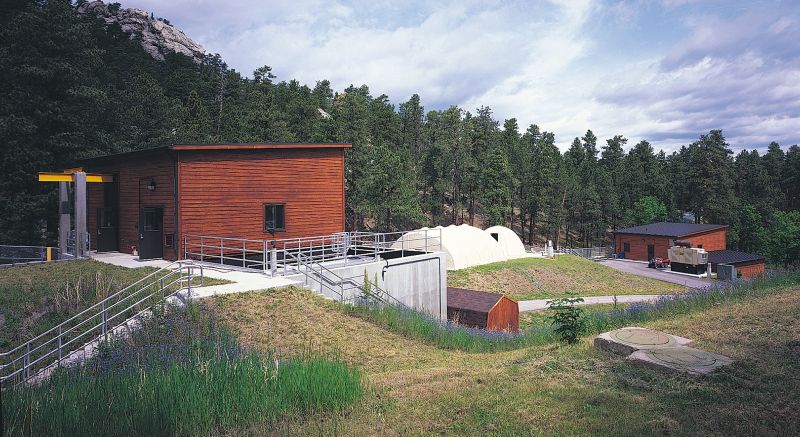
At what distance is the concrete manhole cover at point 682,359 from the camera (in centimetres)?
805

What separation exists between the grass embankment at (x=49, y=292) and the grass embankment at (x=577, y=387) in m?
7.10

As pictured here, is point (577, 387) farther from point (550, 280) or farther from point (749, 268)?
point (749, 268)

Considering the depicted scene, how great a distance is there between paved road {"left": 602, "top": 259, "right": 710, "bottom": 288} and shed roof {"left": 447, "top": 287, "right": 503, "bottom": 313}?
966 inches

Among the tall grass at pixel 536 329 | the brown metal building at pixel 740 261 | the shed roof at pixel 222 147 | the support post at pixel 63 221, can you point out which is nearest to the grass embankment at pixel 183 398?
the tall grass at pixel 536 329

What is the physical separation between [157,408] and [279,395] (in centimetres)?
155

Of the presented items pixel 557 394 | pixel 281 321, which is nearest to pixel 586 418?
pixel 557 394

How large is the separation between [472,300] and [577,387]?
16302 mm

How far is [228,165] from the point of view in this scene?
73.6 feet

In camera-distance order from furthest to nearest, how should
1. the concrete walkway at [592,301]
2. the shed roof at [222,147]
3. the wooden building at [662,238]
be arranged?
the wooden building at [662,238] → the concrete walkway at [592,301] → the shed roof at [222,147]

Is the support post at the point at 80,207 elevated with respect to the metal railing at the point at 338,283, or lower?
elevated

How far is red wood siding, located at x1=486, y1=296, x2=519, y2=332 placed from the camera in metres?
→ 21.5

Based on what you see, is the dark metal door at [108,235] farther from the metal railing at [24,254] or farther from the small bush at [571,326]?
the small bush at [571,326]

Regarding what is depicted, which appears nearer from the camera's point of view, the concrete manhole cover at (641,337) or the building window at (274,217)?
the concrete manhole cover at (641,337)

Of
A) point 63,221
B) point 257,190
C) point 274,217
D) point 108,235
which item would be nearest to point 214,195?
point 257,190
